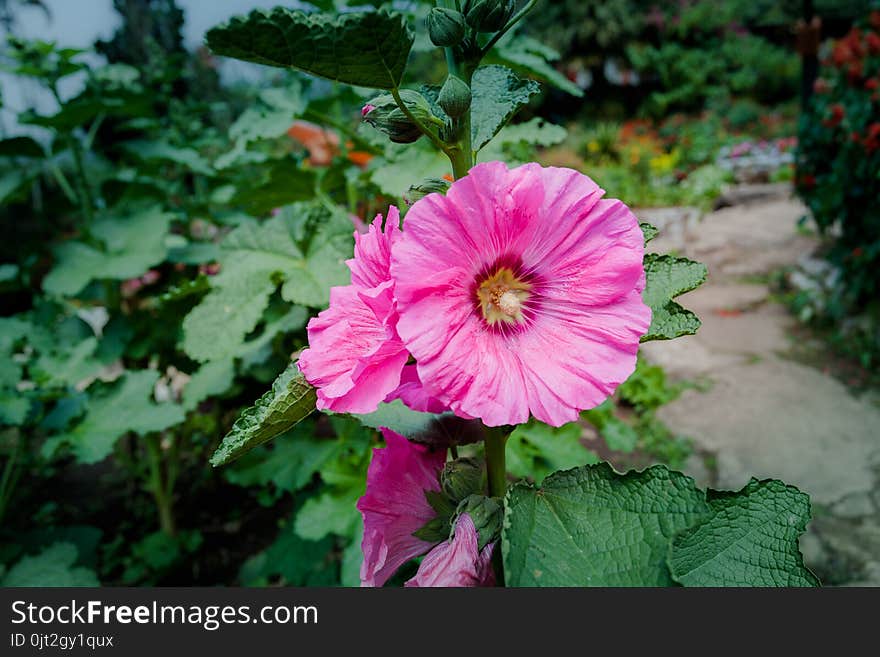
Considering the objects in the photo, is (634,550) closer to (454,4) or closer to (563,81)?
(454,4)

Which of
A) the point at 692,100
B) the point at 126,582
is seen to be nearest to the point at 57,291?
the point at 126,582

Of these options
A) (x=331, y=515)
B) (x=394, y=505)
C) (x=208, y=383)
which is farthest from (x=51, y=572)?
(x=394, y=505)

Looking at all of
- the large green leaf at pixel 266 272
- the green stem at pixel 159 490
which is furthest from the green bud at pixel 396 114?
the green stem at pixel 159 490

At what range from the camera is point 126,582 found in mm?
1936

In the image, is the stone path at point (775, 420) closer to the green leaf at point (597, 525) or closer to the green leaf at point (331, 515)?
the green leaf at point (331, 515)

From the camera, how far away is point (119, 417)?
150 centimetres

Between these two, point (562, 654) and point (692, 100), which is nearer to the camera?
point (562, 654)

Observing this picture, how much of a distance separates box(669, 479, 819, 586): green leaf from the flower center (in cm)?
20

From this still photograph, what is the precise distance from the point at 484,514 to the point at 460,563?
50mm

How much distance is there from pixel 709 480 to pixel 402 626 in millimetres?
2297

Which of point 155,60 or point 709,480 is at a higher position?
point 155,60

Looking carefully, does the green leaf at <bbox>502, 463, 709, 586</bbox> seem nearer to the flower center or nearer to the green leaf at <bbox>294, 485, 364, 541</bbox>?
the flower center

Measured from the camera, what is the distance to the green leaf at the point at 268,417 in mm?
447

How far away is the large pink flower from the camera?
418mm
